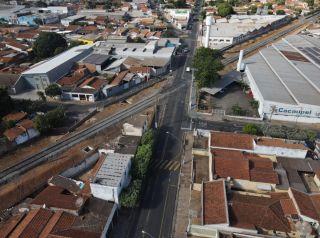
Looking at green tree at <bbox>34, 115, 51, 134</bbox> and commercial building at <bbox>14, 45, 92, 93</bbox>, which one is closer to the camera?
green tree at <bbox>34, 115, 51, 134</bbox>

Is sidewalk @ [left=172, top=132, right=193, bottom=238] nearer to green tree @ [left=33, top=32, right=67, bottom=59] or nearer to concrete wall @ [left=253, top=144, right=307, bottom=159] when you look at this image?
concrete wall @ [left=253, top=144, right=307, bottom=159]

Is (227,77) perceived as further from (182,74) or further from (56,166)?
(56,166)

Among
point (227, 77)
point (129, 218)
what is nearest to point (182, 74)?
point (227, 77)

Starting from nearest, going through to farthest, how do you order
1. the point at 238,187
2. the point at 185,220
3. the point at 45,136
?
the point at 185,220, the point at 238,187, the point at 45,136

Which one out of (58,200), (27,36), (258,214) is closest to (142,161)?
(58,200)

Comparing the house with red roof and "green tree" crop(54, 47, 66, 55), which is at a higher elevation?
"green tree" crop(54, 47, 66, 55)

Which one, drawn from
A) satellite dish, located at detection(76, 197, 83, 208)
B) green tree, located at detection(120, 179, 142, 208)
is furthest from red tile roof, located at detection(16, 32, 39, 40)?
green tree, located at detection(120, 179, 142, 208)
